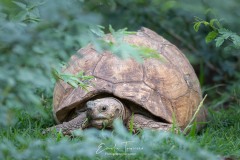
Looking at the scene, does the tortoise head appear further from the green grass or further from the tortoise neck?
the green grass

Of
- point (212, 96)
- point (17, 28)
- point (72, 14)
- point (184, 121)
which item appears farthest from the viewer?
point (212, 96)

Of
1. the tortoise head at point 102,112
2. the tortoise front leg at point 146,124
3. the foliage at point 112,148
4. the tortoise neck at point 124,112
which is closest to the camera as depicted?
the foliage at point 112,148

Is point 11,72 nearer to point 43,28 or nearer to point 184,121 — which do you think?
point 43,28

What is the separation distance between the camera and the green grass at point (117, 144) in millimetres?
3461

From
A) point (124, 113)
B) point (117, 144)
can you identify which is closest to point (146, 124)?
point (124, 113)

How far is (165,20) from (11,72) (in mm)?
5764

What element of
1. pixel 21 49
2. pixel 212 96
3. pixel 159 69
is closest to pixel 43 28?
pixel 21 49

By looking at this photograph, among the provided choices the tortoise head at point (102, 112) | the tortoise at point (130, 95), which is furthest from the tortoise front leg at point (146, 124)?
the tortoise head at point (102, 112)

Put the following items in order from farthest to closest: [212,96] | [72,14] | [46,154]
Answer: [212,96] < [46,154] < [72,14]

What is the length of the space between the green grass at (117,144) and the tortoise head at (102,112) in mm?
353

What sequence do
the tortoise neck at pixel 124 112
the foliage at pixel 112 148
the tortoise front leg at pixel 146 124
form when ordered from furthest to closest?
the tortoise neck at pixel 124 112, the tortoise front leg at pixel 146 124, the foliage at pixel 112 148

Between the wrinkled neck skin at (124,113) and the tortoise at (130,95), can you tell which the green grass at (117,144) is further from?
the wrinkled neck skin at (124,113)

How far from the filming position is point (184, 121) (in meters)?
5.58

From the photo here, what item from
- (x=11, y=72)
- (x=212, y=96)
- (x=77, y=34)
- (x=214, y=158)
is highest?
(x=77, y=34)
